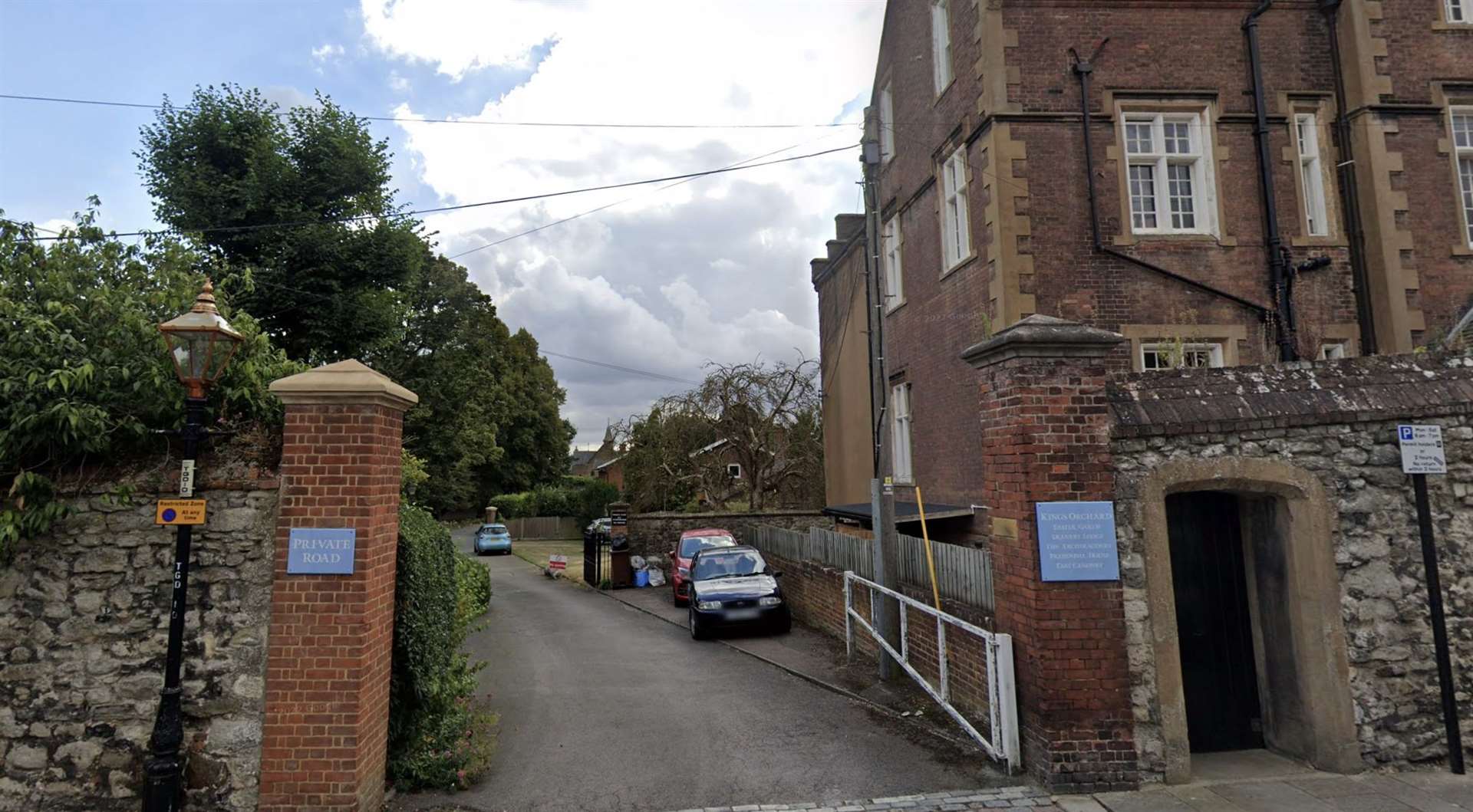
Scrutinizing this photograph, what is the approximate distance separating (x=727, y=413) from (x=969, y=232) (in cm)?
1676

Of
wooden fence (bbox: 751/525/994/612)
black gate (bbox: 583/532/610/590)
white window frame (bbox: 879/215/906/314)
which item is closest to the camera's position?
wooden fence (bbox: 751/525/994/612)

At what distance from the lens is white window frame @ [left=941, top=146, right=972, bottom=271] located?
13305 mm

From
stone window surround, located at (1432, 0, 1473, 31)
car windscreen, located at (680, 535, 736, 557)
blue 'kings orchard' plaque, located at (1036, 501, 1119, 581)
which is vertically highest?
stone window surround, located at (1432, 0, 1473, 31)

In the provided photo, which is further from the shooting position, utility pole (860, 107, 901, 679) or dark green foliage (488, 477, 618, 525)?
dark green foliage (488, 477, 618, 525)

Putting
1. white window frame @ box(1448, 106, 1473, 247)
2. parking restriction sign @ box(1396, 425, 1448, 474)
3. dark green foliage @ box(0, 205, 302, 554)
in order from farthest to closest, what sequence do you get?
white window frame @ box(1448, 106, 1473, 247), parking restriction sign @ box(1396, 425, 1448, 474), dark green foliage @ box(0, 205, 302, 554)

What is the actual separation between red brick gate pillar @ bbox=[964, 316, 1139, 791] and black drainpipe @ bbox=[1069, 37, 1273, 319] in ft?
22.1

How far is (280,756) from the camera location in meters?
5.43

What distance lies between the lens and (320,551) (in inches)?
217

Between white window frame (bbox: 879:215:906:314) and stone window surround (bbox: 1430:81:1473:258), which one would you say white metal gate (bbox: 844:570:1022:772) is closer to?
white window frame (bbox: 879:215:906:314)

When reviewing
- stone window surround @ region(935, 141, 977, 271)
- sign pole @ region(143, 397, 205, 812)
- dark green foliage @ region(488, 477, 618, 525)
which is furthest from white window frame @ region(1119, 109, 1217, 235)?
dark green foliage @ region(488, 477, 618, 525)

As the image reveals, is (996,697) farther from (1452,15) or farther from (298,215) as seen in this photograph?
(1452,15)

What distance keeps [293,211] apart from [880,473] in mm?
10001

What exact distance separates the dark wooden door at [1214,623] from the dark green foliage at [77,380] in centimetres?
733

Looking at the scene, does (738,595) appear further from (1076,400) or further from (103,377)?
(103,377)
